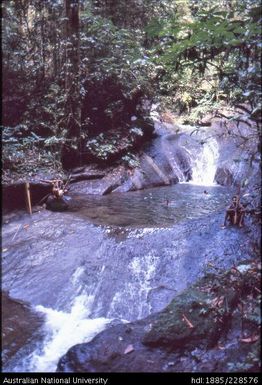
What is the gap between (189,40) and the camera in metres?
4.73

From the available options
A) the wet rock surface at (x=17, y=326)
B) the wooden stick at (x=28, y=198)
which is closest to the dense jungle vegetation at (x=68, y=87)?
the wooden stick at (x=28, y=198)

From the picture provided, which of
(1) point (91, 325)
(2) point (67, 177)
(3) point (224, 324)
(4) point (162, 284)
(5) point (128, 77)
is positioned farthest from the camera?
(5) point (128, 77)

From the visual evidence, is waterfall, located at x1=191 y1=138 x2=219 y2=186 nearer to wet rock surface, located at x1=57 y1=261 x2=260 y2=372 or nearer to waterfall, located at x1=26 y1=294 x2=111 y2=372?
waterfall, located at x1=26 y1=294 x2=111 y2=372

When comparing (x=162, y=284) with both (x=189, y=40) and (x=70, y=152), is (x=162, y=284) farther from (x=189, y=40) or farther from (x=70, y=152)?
(x=70, y=152)

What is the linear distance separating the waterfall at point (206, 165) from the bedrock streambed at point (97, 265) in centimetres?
447

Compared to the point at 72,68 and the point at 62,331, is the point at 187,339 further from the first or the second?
the point at 72,68

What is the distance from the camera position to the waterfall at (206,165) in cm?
1280

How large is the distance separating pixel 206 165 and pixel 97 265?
7.78 m

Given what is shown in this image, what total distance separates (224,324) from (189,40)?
3.53 m

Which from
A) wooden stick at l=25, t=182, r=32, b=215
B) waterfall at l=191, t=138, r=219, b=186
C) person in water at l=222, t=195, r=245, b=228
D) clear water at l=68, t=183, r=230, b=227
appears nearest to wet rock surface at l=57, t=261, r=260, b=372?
person in water at l=222, t=195, r=245, b=228

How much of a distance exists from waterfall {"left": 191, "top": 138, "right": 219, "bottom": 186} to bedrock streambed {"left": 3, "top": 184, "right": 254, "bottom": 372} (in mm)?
4469

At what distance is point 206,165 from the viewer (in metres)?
13.1

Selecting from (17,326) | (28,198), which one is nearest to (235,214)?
(17,326)
